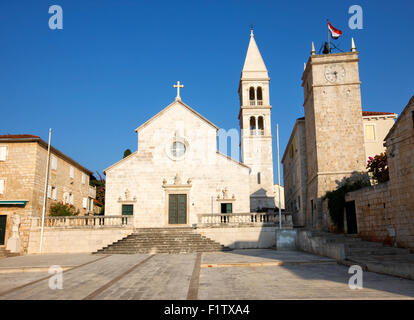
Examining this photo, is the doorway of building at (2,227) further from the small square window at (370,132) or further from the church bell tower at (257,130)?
the small square window at (370,132)

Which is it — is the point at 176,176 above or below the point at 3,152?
below

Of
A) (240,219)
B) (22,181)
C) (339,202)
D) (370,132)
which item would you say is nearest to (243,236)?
(240,219)

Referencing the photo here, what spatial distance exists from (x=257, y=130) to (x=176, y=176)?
1605 cm

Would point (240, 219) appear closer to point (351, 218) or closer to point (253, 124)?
point (351, 218)

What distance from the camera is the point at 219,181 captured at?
25.8 meters

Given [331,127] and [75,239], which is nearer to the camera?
[75,239]

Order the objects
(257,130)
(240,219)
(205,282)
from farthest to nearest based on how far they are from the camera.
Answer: (257,130) → (240,219) → (205,282)

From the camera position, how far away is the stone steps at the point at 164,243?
20.1 metres

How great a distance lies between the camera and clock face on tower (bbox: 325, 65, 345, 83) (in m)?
24.3

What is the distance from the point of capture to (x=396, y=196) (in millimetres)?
15438

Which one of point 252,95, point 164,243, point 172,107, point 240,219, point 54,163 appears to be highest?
point 252,95

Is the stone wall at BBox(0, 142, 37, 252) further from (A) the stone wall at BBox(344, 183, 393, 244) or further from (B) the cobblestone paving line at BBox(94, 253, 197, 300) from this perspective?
(A) the stone wall at BBox(344, 183, 393, 244)

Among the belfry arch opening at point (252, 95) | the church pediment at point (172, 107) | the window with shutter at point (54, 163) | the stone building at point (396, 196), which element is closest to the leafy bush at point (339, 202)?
the stone building at point (396, 196)
